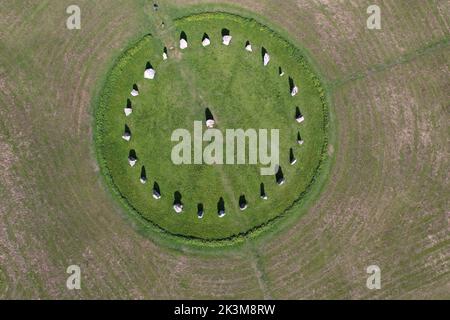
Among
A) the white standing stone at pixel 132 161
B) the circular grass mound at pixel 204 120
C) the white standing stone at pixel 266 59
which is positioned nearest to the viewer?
Result: the white standing stone at pixel 132 161

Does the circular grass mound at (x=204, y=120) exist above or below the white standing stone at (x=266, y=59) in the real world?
below

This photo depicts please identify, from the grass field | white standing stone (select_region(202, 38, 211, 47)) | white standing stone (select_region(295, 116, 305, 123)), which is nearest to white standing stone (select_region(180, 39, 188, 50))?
the grass field

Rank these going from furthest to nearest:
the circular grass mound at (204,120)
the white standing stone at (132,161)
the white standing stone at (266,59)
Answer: the white standing stone at (266,59)
the circular grass mound at (204,120)
the white standing stone at (132,161)

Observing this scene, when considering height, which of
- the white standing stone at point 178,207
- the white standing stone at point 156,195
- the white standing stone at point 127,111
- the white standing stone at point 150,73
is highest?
the white standing stone at point 150,73

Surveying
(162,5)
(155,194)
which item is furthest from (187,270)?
(162,5)

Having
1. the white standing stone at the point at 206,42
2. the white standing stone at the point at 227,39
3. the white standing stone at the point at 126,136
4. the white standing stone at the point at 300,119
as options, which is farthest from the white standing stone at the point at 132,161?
the white standing stone at the point at 300,119

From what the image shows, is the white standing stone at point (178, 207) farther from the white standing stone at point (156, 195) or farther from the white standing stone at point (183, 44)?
the white standing stone at point (183, 44)

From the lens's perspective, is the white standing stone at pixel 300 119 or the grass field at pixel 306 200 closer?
the grass field at pixel 306 200
